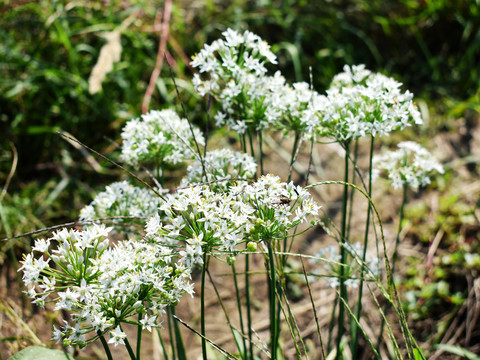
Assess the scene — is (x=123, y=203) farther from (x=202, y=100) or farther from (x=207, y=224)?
(x=202, y=100)

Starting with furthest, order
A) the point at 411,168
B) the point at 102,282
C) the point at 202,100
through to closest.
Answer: the point at 202,100, the point at 411,168, the point at 102,282

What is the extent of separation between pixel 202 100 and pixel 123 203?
224cm

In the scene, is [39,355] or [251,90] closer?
[39,355]

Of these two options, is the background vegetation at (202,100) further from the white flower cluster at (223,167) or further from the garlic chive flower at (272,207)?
the garlic chive flower at (272,207)

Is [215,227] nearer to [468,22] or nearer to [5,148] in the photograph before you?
[5,148]

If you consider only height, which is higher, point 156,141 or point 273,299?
point 156,141

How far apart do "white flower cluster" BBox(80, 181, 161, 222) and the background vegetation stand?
1049 mm

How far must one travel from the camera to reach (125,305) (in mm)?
1207

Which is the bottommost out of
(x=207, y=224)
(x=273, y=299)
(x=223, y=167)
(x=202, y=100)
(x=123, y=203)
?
(x=273, y=299)

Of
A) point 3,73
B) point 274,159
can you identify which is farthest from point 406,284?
point 3,73

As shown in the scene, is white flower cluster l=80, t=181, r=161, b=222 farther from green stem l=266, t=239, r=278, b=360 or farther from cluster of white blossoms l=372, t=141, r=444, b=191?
cluster of white blossoms l=372, t=141, r=444, b=191

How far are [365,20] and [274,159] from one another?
206cm

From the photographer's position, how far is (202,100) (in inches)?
152

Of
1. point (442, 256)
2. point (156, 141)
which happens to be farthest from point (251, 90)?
point (442, 256)
